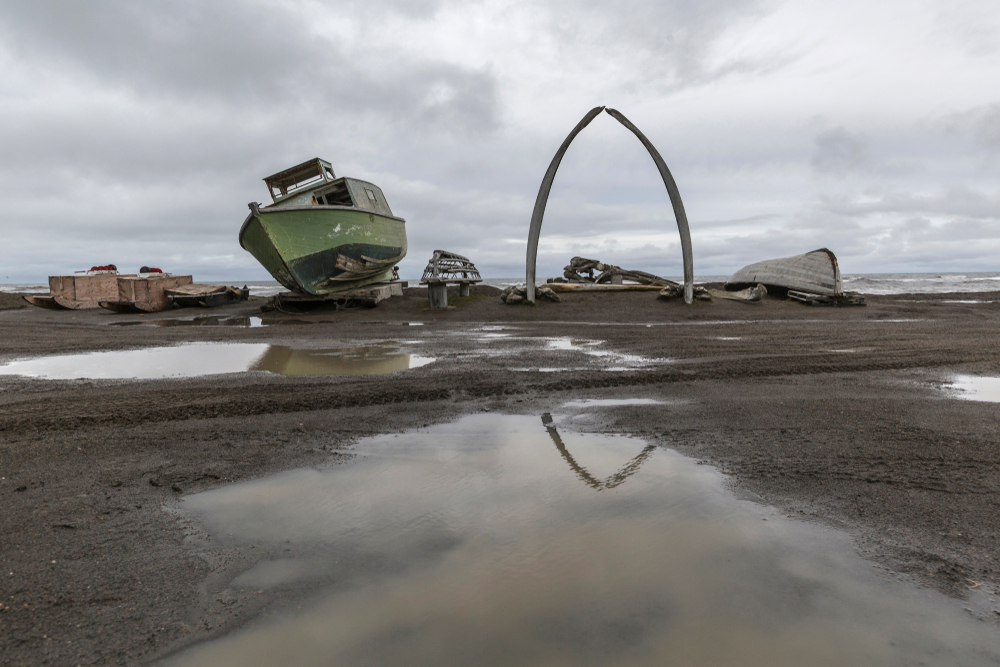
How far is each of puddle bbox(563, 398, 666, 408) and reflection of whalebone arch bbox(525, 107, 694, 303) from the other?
41.6 ft

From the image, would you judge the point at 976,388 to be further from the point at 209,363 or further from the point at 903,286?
the point at 903,286

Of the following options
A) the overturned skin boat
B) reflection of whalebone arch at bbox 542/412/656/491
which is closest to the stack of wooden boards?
reflection of whalebone arch at bbox 542/412/656/491

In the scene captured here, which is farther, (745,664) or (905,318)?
(905,318)

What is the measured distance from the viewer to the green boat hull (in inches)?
682

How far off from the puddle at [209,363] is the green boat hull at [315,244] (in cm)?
847

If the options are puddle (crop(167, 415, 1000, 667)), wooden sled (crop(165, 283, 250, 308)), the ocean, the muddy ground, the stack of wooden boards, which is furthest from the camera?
the ocean

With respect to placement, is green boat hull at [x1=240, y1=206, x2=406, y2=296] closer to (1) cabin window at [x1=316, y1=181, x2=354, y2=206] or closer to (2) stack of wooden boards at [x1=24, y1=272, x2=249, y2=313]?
(1) cabin window at [x1=316, y1=181, x2=354, y2=206]

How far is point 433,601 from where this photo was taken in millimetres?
1987

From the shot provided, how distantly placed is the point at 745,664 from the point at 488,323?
43.0ft

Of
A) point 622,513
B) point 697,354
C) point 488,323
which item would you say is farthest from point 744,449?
point 488,323

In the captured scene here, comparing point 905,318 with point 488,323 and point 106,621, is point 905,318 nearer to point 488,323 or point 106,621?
point 488,323

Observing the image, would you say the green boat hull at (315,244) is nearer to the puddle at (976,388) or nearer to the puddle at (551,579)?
the puddle at (551,579)

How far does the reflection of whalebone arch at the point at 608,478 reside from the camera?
3.09m

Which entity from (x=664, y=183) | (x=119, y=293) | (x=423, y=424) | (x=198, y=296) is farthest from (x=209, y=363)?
(x=119, y=293)
